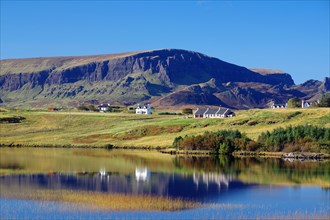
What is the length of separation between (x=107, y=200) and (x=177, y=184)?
11.9 meters

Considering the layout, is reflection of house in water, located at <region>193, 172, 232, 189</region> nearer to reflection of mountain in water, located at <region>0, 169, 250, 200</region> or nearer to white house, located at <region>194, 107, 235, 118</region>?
reflection of mountain in water, located at <region>0, 169, 250, 200</region>

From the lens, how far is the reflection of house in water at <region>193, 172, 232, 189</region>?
186 ft

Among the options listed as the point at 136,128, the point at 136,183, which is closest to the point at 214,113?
the point at 136,128

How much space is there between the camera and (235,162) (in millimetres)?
79938

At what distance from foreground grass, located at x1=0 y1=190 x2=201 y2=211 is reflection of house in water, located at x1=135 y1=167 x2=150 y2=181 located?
11.6 metres

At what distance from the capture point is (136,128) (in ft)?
434

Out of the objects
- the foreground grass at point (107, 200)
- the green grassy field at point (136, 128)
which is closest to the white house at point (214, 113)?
the green grassy field at point (136, 128)

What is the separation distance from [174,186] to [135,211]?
14111 mm

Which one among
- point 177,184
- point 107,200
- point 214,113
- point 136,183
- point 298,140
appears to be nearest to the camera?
point 107,200

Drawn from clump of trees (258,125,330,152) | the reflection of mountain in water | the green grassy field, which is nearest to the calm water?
the reflection of mountain in water

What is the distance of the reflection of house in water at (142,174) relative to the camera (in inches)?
2362

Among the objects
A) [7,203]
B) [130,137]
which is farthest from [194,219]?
[130,137]

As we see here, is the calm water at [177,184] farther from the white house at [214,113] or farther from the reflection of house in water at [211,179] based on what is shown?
the white house at [214,113]

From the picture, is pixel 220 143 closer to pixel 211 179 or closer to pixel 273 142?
pixel 273 142
